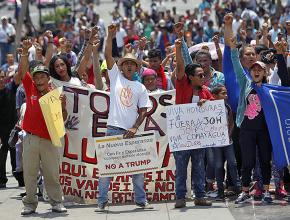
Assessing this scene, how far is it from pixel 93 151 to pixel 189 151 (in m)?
1.37

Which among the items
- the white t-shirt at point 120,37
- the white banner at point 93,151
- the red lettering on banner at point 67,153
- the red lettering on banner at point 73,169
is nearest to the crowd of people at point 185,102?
the white banner at point 93,151

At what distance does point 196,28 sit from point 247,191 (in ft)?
60.9

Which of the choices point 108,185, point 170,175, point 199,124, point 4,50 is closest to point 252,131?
point 199,124

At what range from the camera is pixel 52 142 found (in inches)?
429

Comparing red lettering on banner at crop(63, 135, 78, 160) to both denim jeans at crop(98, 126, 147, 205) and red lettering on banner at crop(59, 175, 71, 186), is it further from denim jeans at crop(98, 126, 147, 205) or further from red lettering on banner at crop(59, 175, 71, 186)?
denim jeans at crop(98, 126, 147, 205)

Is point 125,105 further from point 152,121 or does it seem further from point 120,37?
point 120,37

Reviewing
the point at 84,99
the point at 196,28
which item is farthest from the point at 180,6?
the point at 84,99

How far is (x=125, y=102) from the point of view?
11.0 m

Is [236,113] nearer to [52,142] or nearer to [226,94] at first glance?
[226,94]

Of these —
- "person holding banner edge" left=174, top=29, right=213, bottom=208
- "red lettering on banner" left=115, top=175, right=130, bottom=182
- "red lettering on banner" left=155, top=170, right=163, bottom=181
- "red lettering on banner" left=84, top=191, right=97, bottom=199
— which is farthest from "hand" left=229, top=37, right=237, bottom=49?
"red lettering on banner" left=84, top=191, right=97, bottom=199

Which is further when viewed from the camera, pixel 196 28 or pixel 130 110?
pixel 196 28

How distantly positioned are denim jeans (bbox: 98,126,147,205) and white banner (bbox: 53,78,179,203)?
0.59 metres

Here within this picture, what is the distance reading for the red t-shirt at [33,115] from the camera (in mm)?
10922

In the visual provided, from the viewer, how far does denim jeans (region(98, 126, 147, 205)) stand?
11.1 metres
